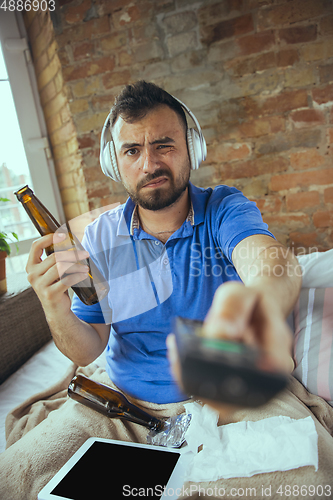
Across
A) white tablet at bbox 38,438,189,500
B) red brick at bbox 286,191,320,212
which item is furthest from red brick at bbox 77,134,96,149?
white tablet at bbox 38,438,189,500

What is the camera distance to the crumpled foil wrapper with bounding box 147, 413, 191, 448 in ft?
2.46

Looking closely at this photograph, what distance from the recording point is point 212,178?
1.56 m

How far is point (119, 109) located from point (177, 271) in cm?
49

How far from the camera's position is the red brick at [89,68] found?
1.58 metres

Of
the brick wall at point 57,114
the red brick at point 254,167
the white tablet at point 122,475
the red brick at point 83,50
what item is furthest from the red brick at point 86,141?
the white tablet at point 122,475

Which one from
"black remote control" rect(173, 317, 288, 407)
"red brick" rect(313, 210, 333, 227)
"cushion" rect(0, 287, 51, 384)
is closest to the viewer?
"black remote control" rect(173, 317, 288, 407)

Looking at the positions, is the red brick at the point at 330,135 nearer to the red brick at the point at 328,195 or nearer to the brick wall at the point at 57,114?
the red brick at the point at 328,195

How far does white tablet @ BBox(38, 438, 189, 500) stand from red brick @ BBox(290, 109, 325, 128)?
1393 millimetres

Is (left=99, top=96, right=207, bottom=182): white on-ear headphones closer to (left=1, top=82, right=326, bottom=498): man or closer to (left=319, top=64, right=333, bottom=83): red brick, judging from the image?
(left=1, top=82, right=326, bottom=498): man

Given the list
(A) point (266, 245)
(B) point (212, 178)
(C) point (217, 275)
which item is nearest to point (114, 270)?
(C) point (217, 275)

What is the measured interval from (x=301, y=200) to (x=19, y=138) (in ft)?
5.19

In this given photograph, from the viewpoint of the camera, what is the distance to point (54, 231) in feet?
2.56

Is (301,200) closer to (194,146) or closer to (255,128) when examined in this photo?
(255,128)

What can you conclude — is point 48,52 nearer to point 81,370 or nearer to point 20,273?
point 20,273
